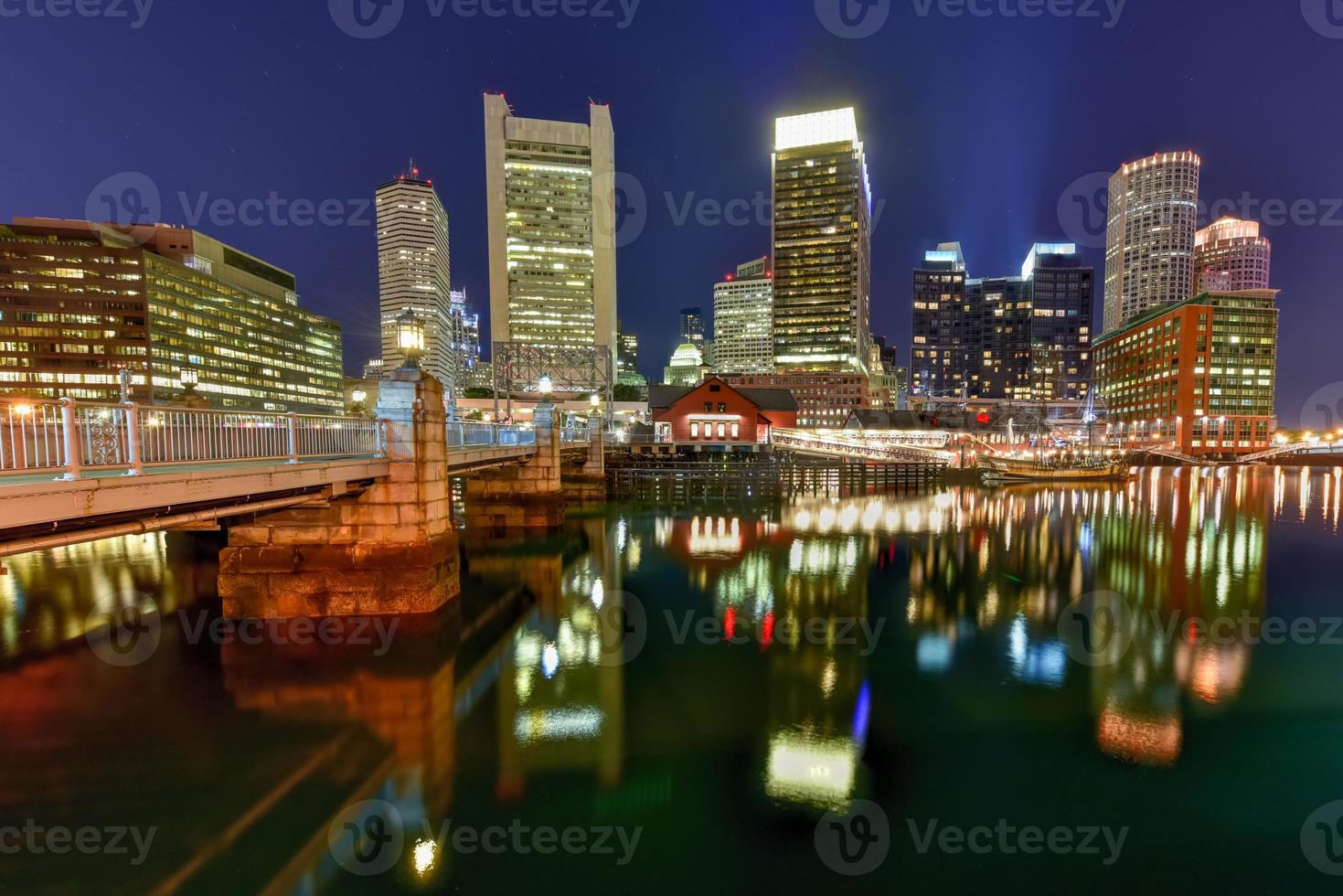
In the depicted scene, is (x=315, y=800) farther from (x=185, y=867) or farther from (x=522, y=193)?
(x=522, y=193)

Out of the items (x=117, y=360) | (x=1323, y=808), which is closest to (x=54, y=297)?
(x=117, y=360)

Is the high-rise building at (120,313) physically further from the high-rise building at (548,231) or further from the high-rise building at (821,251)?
the high-rise building at (821,251)

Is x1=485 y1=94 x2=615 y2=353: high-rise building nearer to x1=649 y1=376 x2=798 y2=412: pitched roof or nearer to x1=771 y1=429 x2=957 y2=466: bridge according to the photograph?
x1=649 y1=376 x2=798 y2=412: pitched roof

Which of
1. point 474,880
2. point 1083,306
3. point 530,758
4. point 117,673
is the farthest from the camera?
point 1083,306

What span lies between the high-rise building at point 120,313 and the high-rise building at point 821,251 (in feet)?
417

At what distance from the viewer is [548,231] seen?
127938mm

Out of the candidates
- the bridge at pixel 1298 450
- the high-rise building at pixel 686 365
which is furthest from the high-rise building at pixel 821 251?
the bridge at pixel 1298 450

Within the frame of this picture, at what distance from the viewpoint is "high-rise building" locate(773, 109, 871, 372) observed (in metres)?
144

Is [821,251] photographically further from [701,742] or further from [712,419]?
[701,742]

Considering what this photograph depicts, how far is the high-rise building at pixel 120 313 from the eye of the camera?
9725 cm

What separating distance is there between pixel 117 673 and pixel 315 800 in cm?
762

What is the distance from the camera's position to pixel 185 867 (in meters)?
6.45

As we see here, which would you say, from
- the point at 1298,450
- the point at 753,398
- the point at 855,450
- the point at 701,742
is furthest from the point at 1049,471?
the point at 1298,450

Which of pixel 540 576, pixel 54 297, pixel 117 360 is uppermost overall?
pixel 54 297
